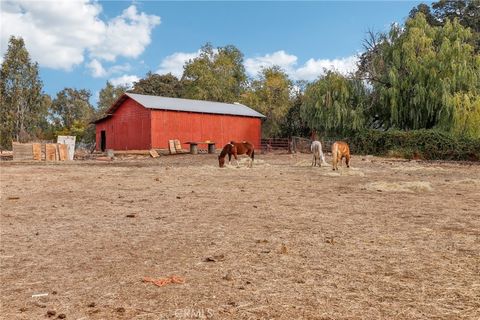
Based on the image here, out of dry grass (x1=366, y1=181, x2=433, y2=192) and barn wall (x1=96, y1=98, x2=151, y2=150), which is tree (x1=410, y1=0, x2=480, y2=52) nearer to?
barn wall (x1=96, y1=98, x2=151, y2=150)

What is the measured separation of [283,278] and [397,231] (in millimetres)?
2519

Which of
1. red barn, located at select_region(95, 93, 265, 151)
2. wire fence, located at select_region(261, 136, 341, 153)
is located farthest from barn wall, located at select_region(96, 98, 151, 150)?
wire fence, located at select_region(261, 136, 341, 153)

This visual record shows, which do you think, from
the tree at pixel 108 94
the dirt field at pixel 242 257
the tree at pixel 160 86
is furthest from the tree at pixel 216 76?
the dirt field at pixel 242 257

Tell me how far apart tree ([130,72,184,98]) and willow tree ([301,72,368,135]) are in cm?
3410

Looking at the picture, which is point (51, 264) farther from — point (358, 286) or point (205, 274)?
point (358, 286)

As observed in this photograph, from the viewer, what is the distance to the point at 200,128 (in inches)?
1455

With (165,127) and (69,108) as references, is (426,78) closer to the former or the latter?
(165,127)

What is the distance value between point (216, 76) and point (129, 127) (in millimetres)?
29411

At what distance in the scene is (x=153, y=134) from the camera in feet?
112

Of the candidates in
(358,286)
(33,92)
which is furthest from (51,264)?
(33,92)

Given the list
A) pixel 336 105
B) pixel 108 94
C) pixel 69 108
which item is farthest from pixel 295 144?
pixel 69 108

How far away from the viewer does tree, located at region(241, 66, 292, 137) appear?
49.6 metres

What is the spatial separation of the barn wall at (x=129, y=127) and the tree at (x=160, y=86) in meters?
23.6

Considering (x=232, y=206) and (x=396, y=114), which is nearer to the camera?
(x=232, y=206)
